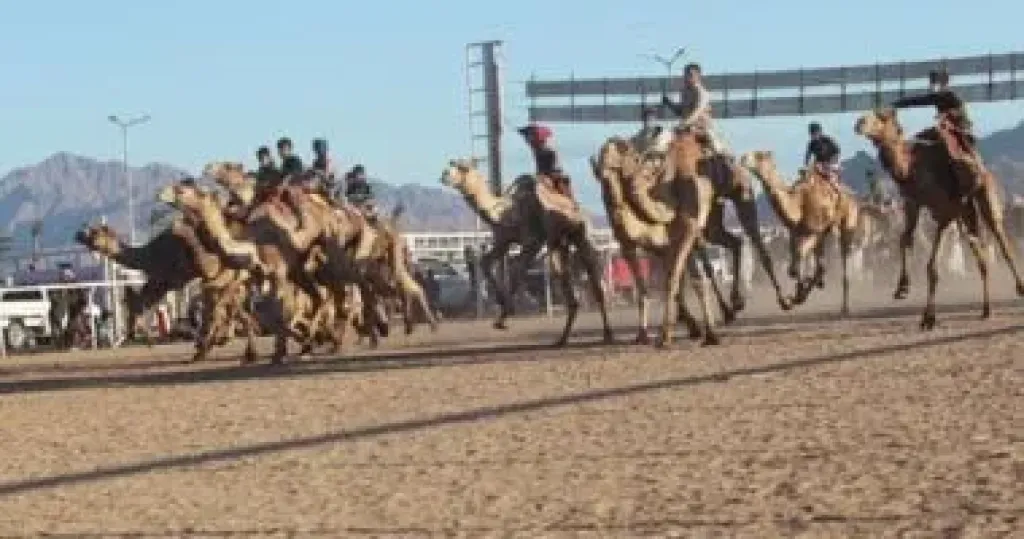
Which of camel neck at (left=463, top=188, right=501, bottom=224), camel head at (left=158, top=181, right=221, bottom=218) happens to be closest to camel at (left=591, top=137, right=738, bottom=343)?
camel head at (left=158, top=181, right=221, bottom=218)

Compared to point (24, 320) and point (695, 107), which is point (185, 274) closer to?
point (695, 107)

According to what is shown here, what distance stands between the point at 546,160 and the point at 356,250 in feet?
11.9

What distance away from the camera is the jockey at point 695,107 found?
79.6 ft

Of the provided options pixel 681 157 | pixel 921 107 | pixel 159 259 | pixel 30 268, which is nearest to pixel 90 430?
pixel 681 157

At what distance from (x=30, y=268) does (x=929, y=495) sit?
64651mm

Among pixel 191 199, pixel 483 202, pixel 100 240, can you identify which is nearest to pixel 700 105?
pixel 191 199

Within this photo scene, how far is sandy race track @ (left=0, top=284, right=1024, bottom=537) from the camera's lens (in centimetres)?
1033

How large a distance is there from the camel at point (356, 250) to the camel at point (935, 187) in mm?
7565

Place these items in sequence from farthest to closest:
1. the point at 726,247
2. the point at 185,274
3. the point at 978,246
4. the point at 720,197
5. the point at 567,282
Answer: the point at 185,274 → the point at 726,247 → the point at 567,282 → the point at 720,197 → the point at 978,246

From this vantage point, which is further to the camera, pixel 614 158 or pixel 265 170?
pixel 265 170

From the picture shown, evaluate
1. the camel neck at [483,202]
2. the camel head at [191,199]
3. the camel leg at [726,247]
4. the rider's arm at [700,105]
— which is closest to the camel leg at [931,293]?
the rider's arm at [700,105]

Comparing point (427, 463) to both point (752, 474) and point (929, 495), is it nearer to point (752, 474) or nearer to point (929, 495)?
point (752, 474)

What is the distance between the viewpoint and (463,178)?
32812 mm

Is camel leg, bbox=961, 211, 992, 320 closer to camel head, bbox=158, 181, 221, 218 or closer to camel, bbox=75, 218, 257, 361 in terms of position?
camel, bbox=75, 218, 257, 361
